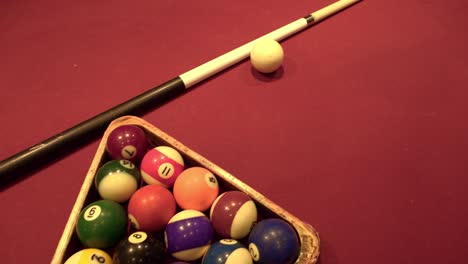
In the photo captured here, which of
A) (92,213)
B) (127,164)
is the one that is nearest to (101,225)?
(92,213)

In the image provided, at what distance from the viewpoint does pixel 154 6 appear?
175 centimetres

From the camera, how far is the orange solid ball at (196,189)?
0.96m

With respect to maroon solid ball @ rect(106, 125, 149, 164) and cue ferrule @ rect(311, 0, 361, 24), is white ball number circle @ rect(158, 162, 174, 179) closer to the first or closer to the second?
maroon solid ball @ rect(106, 125, 149, 164)

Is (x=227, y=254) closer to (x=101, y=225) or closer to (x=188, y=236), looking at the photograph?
(x=188, y=236)

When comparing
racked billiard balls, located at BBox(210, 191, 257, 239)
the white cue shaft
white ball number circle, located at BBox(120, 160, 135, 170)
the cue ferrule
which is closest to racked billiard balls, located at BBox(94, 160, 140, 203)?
white ball number circle, located at BBox(120, 160, 135, 170)

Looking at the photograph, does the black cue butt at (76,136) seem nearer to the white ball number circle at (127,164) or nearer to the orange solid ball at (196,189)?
the white ball number circle at (127,164)

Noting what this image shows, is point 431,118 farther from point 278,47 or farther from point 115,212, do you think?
point 115,212

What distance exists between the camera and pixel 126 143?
1040 millimetres

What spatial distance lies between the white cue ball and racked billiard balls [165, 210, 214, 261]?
719 millimetres

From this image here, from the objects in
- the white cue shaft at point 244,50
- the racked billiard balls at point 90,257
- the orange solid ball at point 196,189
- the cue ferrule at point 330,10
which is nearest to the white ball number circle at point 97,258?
the racked billiard balls at point 90,257

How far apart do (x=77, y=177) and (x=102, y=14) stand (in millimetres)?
908

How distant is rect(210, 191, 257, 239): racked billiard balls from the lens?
0.91m

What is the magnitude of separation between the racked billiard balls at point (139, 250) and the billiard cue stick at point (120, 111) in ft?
1.60

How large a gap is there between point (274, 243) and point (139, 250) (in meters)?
0.32
